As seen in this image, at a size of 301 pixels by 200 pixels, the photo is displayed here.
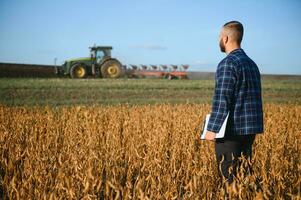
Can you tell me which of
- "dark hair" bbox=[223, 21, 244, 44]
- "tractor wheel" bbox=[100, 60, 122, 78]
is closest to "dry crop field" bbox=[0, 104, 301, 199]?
"dark hair" bbox=[223, 21, 244, 44]

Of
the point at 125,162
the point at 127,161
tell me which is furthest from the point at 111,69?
the point at 125,162

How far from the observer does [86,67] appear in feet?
64.9

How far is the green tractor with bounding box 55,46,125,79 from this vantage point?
19.3 m

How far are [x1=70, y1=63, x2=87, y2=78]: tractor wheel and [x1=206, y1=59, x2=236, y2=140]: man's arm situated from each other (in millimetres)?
17010

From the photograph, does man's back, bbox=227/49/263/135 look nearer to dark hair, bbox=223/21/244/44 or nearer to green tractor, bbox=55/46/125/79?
dark hair, bbox=223/21/244/44

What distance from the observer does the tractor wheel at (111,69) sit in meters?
19.2

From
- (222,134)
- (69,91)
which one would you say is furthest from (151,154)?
(69,91)

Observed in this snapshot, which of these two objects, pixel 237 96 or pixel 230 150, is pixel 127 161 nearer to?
pixel 230 150

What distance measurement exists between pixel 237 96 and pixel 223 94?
0.16 metres

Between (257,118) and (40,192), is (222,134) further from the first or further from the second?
(40,192)

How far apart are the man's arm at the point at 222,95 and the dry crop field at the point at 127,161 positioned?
1.29 feet

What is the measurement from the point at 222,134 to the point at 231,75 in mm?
462

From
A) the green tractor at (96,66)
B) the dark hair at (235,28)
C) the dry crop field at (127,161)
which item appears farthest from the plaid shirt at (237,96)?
the green tractor at (96,66)

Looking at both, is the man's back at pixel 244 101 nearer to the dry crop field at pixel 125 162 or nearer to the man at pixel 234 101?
the man at pixel 234 101
